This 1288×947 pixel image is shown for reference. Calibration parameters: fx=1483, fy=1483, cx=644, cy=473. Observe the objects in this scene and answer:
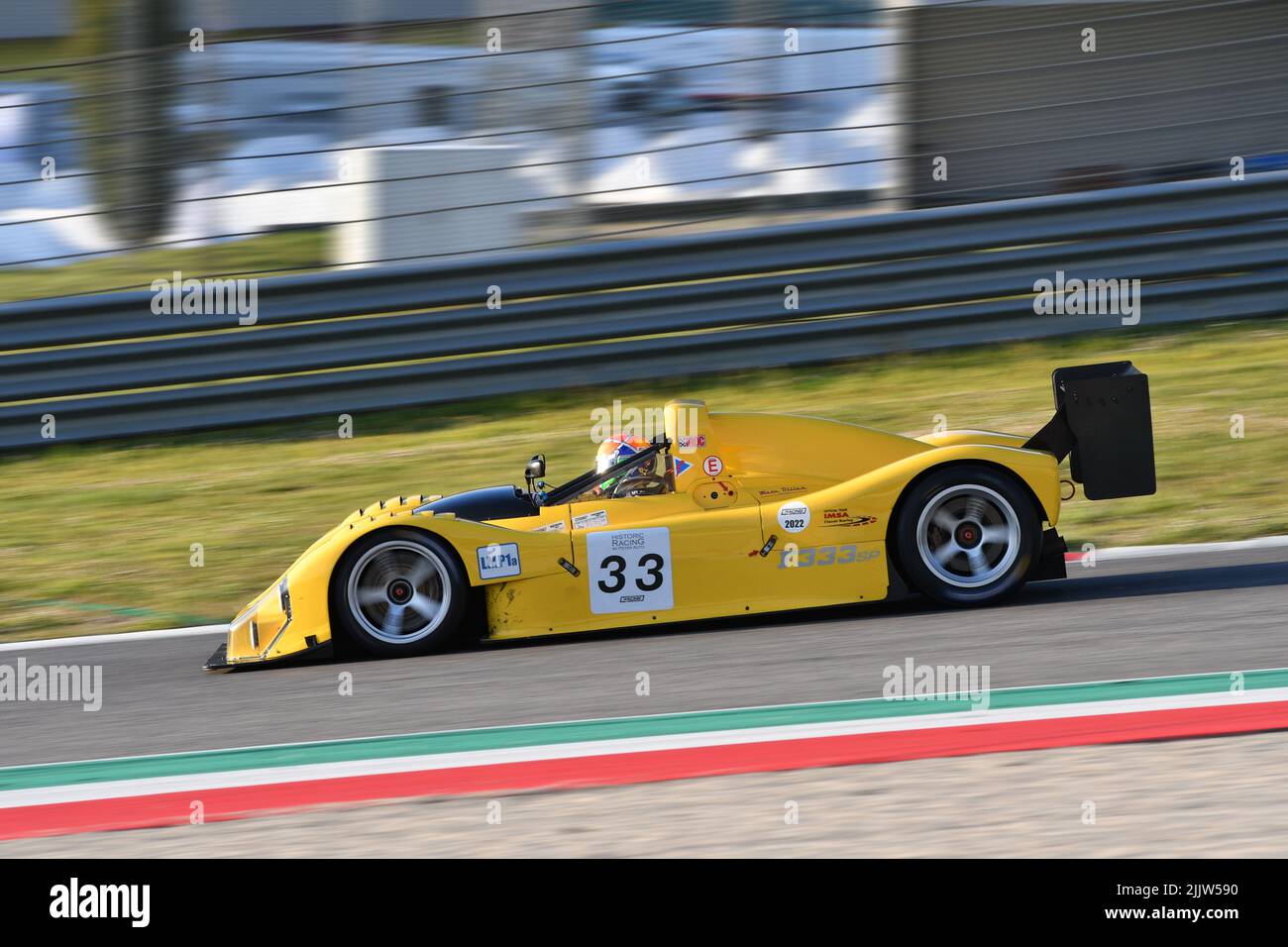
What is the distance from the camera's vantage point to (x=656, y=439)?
6.69 metres

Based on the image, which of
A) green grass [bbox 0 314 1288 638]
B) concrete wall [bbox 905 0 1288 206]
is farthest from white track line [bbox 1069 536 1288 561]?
concrete wall [bbox 905 0 1288 206]

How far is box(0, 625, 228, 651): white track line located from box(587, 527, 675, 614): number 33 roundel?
7.34 feet

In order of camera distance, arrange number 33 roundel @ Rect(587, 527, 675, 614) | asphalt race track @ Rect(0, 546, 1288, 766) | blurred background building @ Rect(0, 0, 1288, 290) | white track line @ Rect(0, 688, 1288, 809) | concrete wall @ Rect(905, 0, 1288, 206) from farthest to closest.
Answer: concrete wall @ Rect(905, 0, 1288, 206) → blurred background building @ Rect(0, 0, 1288, 290) → number 33 roundel @ Rect(587, 527, 675, 614) → asphalt race track @ Rect(0, 546, 1288, 766) → white track line @ Rect(0, 688, 1288, 809)

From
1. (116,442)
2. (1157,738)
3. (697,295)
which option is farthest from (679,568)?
(116,442)

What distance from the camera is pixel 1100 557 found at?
7836mm

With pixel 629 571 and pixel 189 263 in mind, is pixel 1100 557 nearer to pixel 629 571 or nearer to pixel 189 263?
pixel 629 571

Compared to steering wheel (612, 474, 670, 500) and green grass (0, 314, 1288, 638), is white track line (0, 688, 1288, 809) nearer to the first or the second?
steering wheel (612, 474, 670, 500)

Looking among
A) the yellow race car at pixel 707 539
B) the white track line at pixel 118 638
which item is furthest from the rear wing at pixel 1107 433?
the white track line at pixel 118 638

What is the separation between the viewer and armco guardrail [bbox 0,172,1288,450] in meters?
10.7

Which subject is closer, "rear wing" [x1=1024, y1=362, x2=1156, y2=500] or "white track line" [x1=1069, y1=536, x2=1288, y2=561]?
"rear wing" [x1=1024, y1=362, x2=1156, y2=500]

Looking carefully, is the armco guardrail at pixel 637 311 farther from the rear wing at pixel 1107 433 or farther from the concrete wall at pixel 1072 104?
the rear wing at pixel 1107 433

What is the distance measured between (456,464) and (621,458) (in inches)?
136

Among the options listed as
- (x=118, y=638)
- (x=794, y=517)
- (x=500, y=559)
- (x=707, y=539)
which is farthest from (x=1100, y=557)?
(x=118, y=638)

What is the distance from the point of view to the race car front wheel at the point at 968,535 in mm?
6484
